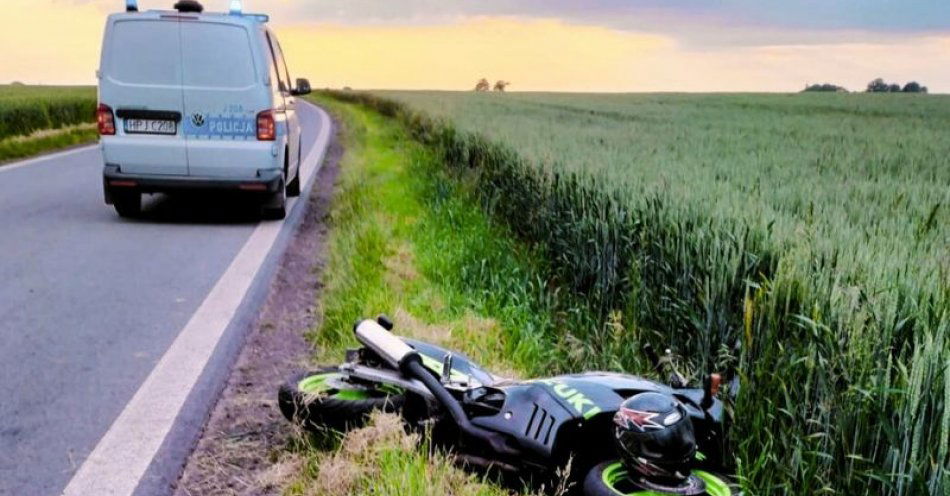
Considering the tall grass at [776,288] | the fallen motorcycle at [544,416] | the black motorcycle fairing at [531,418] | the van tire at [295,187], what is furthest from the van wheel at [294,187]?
the black motorcycle fairing at [531,418]

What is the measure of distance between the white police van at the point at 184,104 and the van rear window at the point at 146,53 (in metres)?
0.01

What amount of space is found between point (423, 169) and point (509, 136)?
3.91m

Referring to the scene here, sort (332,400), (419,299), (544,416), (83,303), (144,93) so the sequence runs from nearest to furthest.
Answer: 1. (544,416)
2. (332,400)
3. (419,299)
4. (83,303)
5. (144,93)

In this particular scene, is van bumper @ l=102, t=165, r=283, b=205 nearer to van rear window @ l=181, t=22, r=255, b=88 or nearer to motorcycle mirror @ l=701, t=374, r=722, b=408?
van rear window @ l=181, t=22, r=255, b=88

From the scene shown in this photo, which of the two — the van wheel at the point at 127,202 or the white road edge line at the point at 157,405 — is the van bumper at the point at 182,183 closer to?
the van wheel at the point at 127,202

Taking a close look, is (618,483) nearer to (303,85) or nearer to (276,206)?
(276,206)

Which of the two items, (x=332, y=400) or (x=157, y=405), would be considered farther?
(x=157, y=405)

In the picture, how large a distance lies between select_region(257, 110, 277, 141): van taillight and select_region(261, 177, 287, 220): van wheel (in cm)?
61

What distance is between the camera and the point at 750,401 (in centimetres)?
378

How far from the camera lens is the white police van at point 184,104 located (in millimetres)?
11094

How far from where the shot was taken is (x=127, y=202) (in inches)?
452

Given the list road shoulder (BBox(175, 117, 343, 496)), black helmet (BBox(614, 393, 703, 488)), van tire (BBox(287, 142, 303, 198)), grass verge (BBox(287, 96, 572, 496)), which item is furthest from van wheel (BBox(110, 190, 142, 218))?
black helmet (BBox(614, 393, 703, 488))

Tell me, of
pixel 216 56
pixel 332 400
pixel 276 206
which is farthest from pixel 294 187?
pixel 332 400

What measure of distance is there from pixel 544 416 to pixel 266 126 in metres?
8.50
